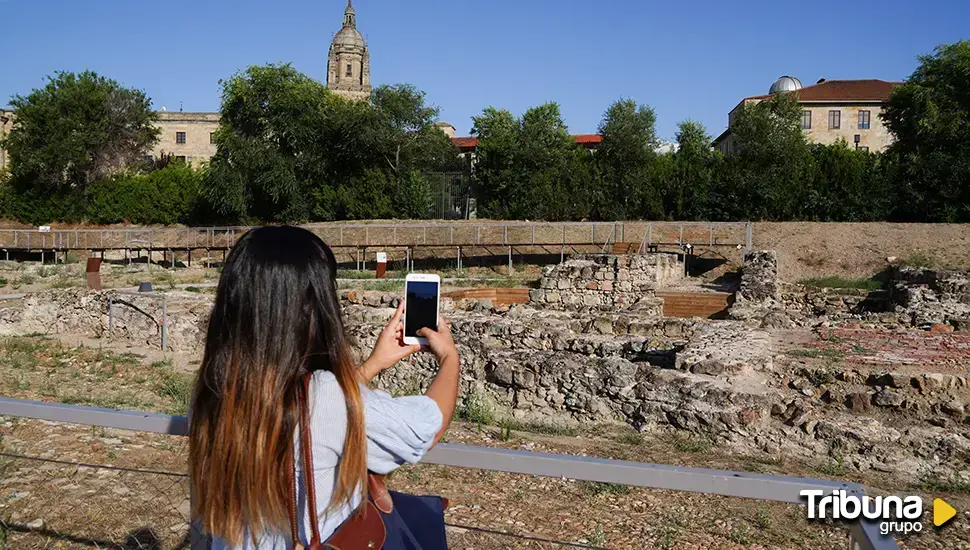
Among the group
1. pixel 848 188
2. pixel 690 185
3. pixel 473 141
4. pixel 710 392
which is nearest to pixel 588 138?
pixel 473 141

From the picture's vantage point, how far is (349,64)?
3317 inches

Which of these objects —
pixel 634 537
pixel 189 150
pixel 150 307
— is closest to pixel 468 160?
pixel 189 150

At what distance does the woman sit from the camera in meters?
1.80

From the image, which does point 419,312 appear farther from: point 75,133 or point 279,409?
point 75,133

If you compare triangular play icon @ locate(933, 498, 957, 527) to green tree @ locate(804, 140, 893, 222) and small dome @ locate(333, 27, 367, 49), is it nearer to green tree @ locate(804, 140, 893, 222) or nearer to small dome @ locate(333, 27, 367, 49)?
green tree @ locate(804, 140, 893, 222)

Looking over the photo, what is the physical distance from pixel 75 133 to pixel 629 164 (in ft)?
116

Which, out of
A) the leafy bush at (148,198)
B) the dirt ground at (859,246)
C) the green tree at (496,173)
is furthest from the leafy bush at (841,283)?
the leafy bush at (148,198)

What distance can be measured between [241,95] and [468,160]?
18876 mm

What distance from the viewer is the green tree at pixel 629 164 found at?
133ft

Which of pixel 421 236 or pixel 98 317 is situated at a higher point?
pixel 421 236

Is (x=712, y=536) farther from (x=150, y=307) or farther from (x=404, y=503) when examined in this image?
(x=150, y=307)

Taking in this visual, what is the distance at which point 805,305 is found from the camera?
69.2 feet

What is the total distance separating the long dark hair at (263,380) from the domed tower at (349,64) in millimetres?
83365

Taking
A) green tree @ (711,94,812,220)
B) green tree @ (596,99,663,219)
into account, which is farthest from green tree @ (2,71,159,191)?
green tree @ (711,94,812,220)
